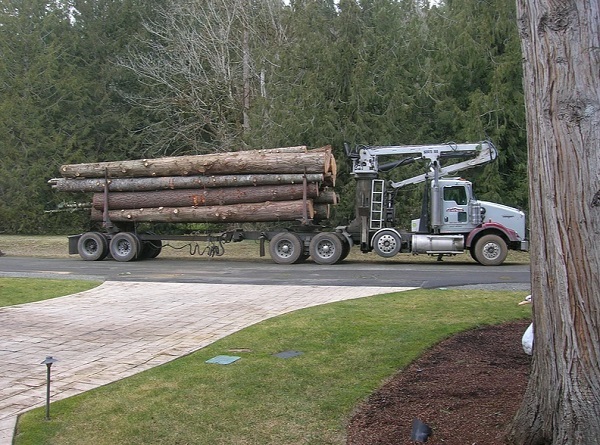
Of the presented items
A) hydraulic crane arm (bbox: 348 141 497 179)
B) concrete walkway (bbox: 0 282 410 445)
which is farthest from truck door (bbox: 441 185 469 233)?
concrete walkway (bbox: 0 282 410 445)

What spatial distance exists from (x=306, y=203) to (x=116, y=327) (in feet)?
39.9

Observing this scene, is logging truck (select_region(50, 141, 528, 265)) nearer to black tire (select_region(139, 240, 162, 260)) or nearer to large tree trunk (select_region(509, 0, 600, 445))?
black tire (select_region(139, 240, 162, 260))

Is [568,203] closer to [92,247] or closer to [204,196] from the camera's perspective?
[204,196]

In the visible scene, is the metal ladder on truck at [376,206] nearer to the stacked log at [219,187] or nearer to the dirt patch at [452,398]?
the stacked log at [219,187]

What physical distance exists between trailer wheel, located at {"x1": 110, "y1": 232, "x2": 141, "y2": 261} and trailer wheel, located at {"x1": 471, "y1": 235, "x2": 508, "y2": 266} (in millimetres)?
11373

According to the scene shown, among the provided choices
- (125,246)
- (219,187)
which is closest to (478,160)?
(219,187)

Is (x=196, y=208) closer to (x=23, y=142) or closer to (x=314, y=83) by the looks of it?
(x=314, y=83)

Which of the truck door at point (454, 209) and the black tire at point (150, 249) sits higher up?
the truck door at point (454, 209)

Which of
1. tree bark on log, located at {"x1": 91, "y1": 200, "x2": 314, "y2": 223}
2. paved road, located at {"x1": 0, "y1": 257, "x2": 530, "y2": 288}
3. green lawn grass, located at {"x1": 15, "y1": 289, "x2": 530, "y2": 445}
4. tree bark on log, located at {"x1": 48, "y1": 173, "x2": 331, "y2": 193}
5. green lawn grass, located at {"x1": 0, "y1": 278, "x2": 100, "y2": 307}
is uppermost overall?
tree bark on log, located at {"x1": 48, "y1": 173, "x2": 331, "y2": 193}

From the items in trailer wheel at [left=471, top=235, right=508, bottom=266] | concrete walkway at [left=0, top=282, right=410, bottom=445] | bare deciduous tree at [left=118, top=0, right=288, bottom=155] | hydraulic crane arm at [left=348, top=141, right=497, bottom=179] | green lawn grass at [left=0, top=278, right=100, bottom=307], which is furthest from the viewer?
bare deciduous tree at [left=118, top=0, right=288, bottom=155]

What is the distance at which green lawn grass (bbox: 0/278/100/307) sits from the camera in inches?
540

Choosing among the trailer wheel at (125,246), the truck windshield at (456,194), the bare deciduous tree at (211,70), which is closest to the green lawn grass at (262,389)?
the truck windshield at (456,194)

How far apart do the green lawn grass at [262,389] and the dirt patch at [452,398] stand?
0.21 metres

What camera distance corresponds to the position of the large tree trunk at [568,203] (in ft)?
14.3
